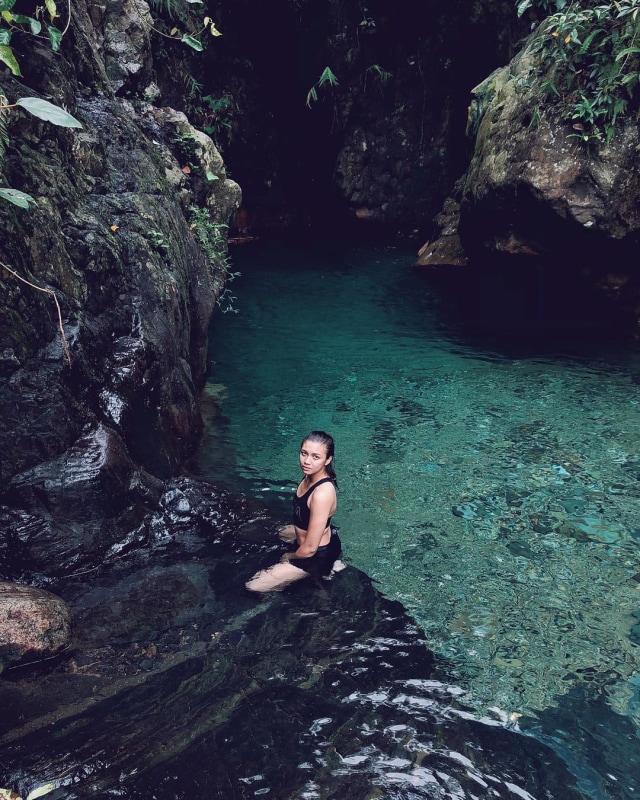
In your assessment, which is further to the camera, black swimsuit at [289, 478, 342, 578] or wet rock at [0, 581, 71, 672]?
black swimsuit at [289, 478, 342, 578]

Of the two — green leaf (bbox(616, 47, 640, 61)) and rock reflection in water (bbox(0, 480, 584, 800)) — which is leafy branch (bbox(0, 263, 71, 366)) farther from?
green leaf (bbox(616, 47, 640, 61))

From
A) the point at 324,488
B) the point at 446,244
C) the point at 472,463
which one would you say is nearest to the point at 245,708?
the point at 324,488

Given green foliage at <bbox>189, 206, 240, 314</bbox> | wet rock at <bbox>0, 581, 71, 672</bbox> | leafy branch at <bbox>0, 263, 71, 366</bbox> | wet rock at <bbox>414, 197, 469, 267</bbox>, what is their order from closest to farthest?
1. wet rock at <bbox>0, 581, 71, 672</bbox>
2. leafy branch at <bbox>0, 263, 71, 366</bbox>
3. green foliage at <bbox>189, 206, 240, 314</bbox>
4. wet rock at <bbox>414, 197, 469, 267</bbox>

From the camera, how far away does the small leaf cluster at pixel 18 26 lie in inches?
132

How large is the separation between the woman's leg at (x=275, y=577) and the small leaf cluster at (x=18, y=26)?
3.16 m

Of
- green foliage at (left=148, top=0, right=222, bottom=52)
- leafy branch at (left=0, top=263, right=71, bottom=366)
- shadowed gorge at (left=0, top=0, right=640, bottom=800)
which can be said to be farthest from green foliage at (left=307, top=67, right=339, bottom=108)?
leafy branch at (left=0, top=263, right=71, bottom=366)

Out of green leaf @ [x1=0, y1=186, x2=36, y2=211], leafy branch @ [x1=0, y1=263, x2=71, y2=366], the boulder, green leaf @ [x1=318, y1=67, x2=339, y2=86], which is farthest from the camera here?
green leaf @ [x1=318, y1=67, x2=339, y2=86]

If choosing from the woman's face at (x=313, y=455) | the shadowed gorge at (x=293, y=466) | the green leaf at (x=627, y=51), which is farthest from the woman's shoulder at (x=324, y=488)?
the green leaf at (x=627, y=51)

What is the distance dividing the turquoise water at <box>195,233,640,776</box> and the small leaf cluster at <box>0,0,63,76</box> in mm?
3433

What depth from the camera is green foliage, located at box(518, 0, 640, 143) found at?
7320mm

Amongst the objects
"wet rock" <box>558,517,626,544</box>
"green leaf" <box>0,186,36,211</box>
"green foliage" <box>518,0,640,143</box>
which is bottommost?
"wet rock" <box>558,517,626,544</box>

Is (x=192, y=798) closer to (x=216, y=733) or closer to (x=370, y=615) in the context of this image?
(x=216, y=733)

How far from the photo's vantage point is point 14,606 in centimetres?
311

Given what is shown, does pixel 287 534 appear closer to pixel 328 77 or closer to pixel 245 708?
pixel 245 708
